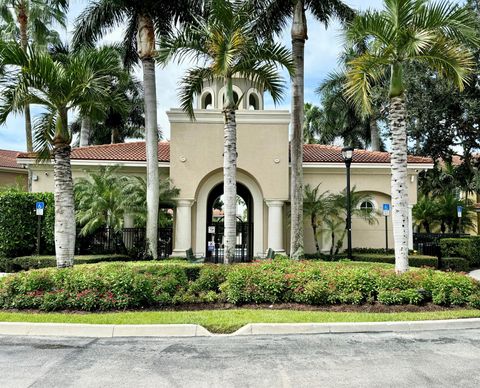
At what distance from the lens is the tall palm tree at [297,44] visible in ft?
53.7

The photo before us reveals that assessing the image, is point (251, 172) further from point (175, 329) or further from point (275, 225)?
point (175, 329)

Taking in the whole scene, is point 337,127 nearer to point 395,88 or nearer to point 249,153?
point 249,153

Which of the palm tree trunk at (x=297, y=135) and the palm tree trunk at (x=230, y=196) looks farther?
the palm tree trunk at (x=297, y=135)

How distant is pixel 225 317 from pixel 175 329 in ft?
3.79

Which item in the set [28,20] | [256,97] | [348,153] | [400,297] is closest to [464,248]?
[348,153]

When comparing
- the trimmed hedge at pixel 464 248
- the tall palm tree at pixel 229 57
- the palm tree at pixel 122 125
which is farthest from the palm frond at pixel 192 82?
the palm tree at pixel 122 125

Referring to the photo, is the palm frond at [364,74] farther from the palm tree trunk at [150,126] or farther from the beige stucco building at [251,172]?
the palm tree trunk at [150,126]

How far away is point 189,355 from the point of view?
623 cm

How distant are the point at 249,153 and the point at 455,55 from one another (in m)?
10.3

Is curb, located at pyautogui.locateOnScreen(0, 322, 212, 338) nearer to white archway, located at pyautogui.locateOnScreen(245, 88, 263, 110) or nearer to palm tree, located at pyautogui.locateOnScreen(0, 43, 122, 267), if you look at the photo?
palm tree, located at pyautogui.locateOnScreen(0, 43, 122, 267)

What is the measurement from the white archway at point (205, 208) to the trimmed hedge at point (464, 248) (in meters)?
9.36

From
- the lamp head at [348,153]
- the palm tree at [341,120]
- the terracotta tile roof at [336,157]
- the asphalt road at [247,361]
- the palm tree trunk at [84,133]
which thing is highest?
the palm tree at [341,120]

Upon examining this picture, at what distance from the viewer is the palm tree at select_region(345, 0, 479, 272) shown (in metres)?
10.4

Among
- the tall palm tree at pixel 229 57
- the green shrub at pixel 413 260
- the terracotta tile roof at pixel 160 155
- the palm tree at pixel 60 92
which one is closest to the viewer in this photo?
the palm tree at pixel 60 92
